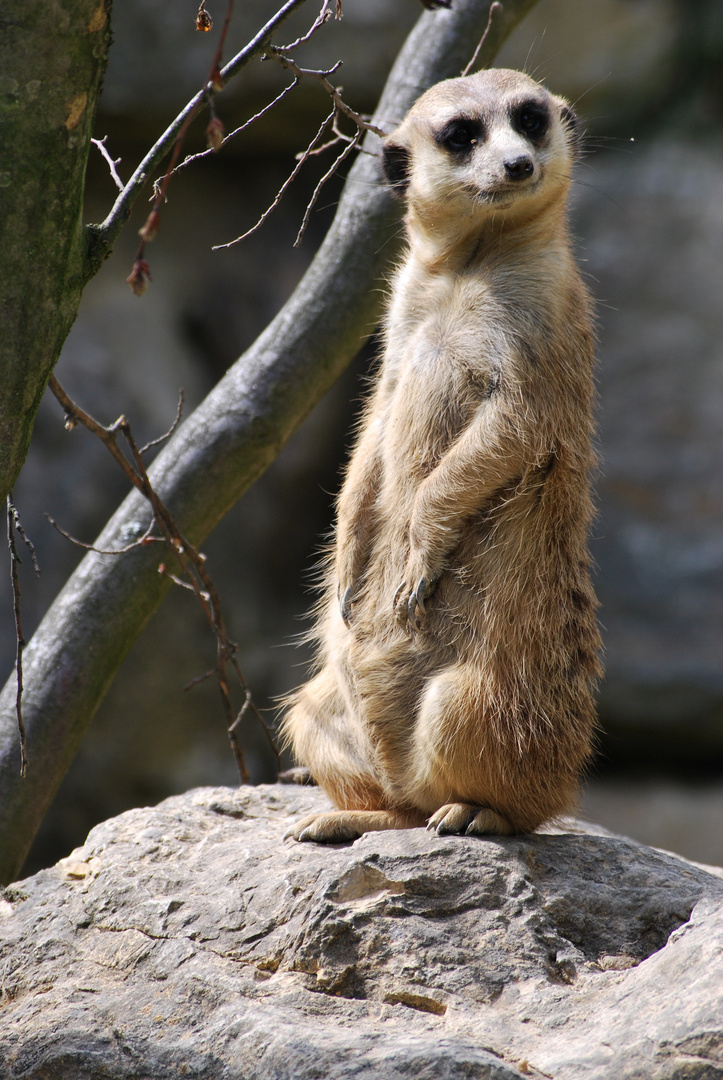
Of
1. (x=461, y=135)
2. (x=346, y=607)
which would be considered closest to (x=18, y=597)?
(x=346, y=607)

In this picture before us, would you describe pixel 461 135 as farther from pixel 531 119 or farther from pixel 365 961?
pixel 365 961

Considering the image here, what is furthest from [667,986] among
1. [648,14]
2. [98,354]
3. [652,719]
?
[648,14]

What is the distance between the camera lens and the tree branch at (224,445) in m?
3.18

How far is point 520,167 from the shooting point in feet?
8.31

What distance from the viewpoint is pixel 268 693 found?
686 centimetres

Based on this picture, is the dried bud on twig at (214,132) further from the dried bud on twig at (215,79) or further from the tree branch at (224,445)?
the tree branch at (224,445)

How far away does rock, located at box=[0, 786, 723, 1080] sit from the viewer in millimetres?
1760

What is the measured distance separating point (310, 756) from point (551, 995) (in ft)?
3.58

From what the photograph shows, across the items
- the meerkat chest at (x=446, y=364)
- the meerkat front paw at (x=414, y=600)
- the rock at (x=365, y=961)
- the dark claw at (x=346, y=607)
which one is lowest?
the rock at (x=365, y=961)

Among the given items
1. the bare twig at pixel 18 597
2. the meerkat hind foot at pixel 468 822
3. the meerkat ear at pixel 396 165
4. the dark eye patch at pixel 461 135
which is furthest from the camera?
the meerkat ear at pixel 396 165

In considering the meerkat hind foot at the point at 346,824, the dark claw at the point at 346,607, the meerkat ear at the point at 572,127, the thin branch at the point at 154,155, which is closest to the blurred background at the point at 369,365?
the meerkat ear at the point at 572,127

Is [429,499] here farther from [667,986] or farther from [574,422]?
[667,986]

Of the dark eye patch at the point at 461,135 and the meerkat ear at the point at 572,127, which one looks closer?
the dark eye patch at the point at 461,135

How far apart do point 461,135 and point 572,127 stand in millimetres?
594
